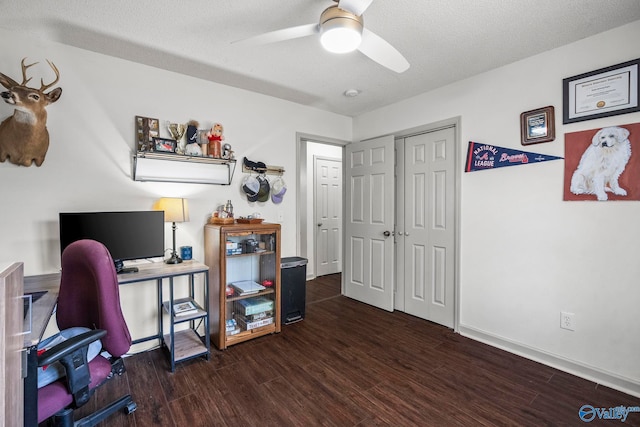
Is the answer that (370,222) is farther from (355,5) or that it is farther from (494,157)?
(355,5)

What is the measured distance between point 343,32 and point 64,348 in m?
1.97

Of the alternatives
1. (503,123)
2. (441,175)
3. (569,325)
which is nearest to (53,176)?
(441,175)

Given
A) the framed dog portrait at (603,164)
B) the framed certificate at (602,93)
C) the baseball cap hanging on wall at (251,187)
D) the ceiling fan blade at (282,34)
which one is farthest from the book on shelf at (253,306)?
the framed certificate at (602,93)

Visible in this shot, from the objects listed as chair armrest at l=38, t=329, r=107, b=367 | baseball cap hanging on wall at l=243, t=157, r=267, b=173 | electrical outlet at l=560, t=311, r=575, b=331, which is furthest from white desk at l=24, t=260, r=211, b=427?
electrical outlet at l=560, t=311, r=575, b=331

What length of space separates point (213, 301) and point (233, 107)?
193 centimetres

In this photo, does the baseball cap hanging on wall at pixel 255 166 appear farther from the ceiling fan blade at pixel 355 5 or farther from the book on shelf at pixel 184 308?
the ceiling fan blade at pixel 355 5

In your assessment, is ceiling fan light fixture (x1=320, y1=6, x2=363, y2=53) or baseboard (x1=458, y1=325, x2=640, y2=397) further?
baseboard (x1=458, y1=325, x2=640, y2=397)

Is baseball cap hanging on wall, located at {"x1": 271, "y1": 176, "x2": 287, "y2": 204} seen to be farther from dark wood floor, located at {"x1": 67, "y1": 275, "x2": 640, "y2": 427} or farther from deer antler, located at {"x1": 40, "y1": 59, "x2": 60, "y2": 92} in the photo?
deer antler, located at {"x1": 40, "y1": 59, "x2": 60, "y2": 92}

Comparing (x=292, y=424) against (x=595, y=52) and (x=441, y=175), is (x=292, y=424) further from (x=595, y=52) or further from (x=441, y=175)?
(x=595, y=52)

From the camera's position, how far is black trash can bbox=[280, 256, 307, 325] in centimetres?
312

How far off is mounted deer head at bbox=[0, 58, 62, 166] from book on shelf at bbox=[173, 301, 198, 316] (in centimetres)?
147

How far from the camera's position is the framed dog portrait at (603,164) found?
199 cm

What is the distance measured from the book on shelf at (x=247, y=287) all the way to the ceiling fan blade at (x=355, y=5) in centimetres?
232

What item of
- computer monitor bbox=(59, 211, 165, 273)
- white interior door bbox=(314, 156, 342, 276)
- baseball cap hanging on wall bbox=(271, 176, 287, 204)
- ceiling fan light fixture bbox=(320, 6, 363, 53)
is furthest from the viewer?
white interior door bbox=(314, 156, 342, 276)
